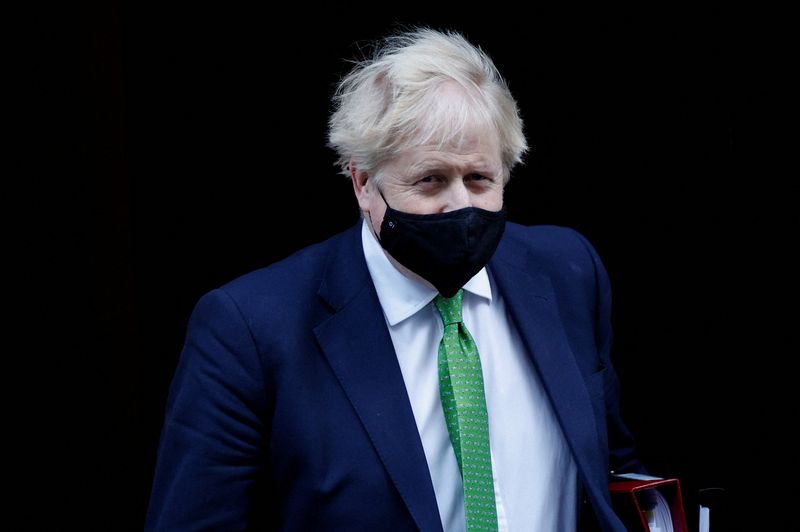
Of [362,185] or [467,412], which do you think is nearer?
[467,412]

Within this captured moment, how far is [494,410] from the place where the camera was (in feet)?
6.31

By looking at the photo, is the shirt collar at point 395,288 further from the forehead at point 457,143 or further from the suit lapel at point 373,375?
the forehead at point 457,143

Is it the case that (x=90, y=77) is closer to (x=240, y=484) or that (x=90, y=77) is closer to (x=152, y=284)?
(x=152, y=284)

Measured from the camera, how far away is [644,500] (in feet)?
6.61

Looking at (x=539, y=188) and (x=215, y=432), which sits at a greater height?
(x=539, y=188)

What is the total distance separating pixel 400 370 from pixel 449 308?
17cm

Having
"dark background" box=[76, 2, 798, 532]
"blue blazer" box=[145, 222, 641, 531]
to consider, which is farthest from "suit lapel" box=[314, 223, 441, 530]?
"dark background" box=[76, 2, 798, 532]

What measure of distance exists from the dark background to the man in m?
1.00

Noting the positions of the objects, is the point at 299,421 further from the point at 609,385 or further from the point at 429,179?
the point at 609,385

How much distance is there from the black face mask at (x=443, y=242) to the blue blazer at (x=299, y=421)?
0.14 meters

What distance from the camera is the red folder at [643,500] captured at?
1.95 metres

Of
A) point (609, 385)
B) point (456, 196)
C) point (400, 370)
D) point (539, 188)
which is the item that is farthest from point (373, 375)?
point (539, 188)

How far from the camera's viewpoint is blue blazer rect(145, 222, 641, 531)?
5.78ft

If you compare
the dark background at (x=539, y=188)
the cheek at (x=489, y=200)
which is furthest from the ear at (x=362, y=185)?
the dark background at (x=539, y=188)
